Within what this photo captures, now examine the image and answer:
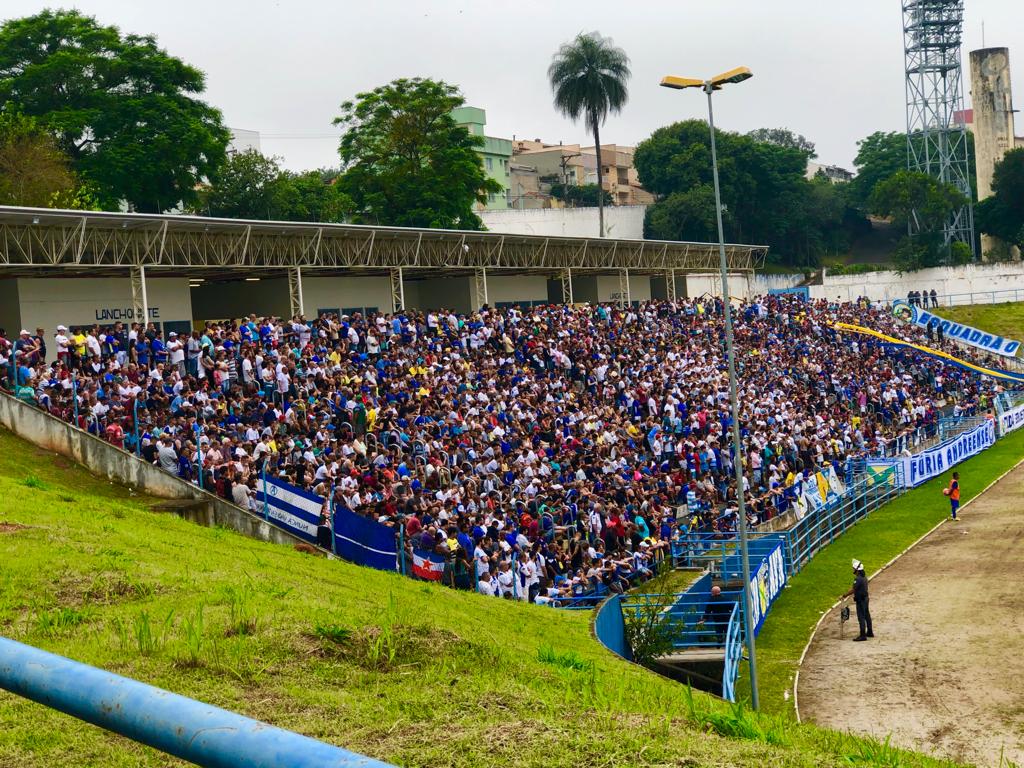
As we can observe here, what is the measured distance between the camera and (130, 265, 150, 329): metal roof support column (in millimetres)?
31625

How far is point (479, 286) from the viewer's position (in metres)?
49.2

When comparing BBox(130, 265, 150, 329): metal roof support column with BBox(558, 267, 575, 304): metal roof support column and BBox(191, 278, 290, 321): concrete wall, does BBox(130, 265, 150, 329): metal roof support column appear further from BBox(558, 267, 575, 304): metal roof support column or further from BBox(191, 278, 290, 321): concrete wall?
BBox(558, 267, 575, 304): metal roof support column

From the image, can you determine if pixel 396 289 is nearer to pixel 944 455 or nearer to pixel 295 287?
pixel 295 287

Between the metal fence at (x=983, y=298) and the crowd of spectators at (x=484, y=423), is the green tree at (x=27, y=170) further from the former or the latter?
the metal fence at (x=983, y=298)

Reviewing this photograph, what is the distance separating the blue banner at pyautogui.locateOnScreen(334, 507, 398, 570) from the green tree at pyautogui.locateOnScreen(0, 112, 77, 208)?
112 ft

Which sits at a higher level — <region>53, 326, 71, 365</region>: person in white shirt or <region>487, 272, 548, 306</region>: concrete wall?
<region>487, 272, 548, 306</region>: concrete wall

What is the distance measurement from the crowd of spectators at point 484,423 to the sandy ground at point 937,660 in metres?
5.01

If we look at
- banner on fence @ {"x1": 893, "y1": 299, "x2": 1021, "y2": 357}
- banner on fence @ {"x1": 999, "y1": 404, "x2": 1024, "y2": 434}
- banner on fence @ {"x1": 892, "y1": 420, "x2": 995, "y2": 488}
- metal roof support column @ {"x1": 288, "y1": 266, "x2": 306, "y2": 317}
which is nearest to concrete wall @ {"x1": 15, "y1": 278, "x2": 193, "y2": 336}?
metal roof support column @ {"x1": 288, "y1": 266, "x2": 306, "y2": 317}

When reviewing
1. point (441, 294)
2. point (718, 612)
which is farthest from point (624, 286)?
point (718, 612)

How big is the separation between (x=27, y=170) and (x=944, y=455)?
42535mm

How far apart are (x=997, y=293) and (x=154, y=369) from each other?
70725 millimetres

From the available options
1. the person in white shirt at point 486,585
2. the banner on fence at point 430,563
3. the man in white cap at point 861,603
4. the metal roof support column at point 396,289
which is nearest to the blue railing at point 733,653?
the man in white cap at point 861,603

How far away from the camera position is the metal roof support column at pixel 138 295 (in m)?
31.6

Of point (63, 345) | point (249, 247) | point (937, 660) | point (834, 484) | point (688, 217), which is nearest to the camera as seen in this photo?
point (937, 660)
